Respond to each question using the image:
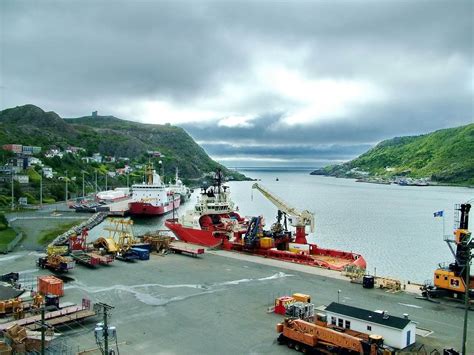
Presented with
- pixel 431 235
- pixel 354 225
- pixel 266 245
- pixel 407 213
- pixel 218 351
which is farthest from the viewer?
pixel 407 213

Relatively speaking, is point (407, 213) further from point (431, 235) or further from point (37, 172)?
point (37, 172)

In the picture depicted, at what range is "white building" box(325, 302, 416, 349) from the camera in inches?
787

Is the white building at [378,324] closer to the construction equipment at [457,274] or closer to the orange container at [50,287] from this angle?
the construction equipment at [457,274]

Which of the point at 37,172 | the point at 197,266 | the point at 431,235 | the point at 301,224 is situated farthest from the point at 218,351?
the point at 37,172

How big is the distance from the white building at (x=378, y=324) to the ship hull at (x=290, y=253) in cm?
1472

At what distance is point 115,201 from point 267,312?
93445 mm

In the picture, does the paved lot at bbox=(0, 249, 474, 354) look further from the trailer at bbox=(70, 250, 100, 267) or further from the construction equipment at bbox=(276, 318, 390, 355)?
the trailer at bbox=(70, 250, 100, 267)

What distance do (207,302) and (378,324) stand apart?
1158cm

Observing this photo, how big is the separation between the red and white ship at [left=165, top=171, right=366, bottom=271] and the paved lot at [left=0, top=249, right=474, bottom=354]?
378 centimetres

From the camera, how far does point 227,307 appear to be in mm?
26969

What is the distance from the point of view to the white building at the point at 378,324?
20.0 m

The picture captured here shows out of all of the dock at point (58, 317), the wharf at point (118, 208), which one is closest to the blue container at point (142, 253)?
the dock at point (58, 317)

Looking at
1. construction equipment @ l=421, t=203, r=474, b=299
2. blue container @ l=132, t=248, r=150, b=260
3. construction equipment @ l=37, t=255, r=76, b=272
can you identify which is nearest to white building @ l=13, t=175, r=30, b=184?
construction equipment @ l=37, t=255, r=76, b=272

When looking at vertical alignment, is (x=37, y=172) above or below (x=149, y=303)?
above
